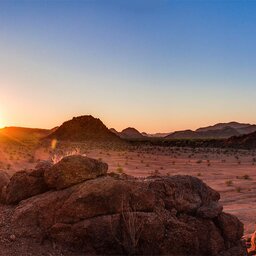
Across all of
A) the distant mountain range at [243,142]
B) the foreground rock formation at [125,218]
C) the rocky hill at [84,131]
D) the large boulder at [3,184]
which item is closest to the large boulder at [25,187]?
the large boulder at [3,184]

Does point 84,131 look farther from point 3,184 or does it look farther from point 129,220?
point 129,220

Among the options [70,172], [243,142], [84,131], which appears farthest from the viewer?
[84,131]

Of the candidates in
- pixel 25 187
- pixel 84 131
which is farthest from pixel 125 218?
pixel 84 131

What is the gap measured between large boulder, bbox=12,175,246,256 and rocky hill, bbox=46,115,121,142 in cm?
9211

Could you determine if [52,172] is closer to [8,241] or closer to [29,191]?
[29,191]

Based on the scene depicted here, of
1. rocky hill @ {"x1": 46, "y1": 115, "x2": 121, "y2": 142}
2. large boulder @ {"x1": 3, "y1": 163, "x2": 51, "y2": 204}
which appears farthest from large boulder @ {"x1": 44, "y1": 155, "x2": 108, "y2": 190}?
rocky hill @ {"x1": 46, "y1": 115, "x2": 121, "y2": 142}

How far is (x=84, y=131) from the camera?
10888 cm

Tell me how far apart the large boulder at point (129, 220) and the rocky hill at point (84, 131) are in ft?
302

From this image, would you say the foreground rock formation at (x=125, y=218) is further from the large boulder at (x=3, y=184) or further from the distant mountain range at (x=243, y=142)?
the distant mountain range at (x=243, y=142)

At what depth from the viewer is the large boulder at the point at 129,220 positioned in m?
8.95

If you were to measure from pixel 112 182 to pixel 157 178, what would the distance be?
157 cm

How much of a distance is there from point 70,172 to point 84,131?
326ft

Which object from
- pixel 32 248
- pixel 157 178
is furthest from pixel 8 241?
pixel 157 178

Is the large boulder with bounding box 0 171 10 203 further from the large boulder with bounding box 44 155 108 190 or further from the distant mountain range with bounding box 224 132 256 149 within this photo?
the distant mountain range with bounding box 224 132 256 149
